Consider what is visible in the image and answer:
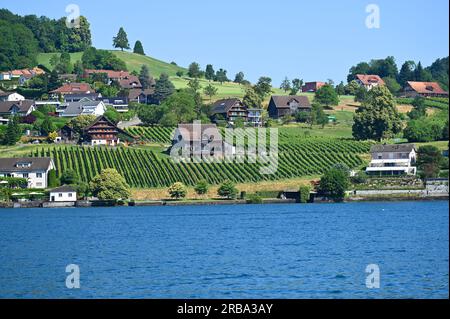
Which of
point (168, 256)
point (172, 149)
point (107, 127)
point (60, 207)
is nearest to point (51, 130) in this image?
point (107, 127)

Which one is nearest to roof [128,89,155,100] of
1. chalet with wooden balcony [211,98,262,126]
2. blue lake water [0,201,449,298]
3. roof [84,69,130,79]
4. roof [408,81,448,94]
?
roof [84,69,130,79]

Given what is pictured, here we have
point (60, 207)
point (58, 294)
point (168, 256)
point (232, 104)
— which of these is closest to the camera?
point (58, 294)

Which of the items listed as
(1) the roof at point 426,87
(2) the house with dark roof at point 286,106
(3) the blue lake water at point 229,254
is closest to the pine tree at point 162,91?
(2) the house with dark roof at point 286,106

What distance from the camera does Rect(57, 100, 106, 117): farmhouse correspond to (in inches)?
5827

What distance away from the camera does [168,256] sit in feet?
153

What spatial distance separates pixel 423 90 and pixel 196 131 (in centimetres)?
7786

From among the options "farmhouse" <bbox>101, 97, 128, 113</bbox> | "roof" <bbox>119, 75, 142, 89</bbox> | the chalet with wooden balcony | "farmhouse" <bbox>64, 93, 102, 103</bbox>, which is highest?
"roof" <bbox>119, 75, 142, 89</bbox>

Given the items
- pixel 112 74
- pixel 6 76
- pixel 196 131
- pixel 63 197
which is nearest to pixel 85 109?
pixel 196 131

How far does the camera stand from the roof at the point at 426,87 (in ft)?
604

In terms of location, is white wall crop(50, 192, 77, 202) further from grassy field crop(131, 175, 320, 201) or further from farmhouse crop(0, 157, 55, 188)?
grassy field crop(131, 175, 320, 201)

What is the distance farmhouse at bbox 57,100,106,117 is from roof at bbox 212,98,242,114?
18.8 metres

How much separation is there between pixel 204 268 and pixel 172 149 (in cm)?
7502

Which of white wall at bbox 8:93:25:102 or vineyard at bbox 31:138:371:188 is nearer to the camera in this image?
vineyard at bbox 31:138:371:188

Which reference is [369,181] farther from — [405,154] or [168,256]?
[168,256]
